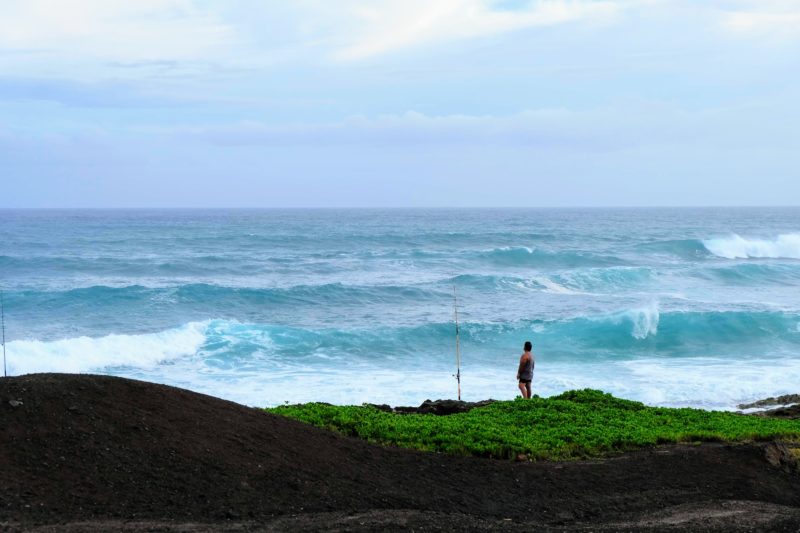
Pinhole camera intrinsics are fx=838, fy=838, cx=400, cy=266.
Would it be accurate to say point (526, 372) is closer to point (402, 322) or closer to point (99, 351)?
point (402, 322)

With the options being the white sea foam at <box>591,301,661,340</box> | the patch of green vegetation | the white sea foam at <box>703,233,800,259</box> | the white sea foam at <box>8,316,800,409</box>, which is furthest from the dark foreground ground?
the white sea foam at <box>703,233,800,259</box>

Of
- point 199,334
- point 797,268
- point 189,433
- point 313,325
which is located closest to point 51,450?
point 189,433

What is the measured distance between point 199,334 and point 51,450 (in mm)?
21393

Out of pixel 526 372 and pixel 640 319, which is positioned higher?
pixel 526 372

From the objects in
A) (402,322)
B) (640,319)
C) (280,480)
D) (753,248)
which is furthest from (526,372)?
(753,248)

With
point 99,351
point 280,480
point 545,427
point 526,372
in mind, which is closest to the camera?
point 280,480

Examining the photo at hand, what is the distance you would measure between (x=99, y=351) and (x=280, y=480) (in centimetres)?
1981

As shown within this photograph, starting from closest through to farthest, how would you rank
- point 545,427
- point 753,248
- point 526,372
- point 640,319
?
point 545,427 < point 526,372 < point 640,319 < point 753,248

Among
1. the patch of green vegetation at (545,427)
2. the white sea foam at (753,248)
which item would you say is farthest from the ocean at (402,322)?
the white sea foam at (753,248)

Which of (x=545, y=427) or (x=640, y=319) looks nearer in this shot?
(x=545, y=427)

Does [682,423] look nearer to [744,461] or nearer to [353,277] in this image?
[744,461]

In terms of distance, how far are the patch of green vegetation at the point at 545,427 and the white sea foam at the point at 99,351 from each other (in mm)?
14585

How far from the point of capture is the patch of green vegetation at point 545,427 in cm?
1173

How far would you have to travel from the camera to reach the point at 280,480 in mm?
9156
